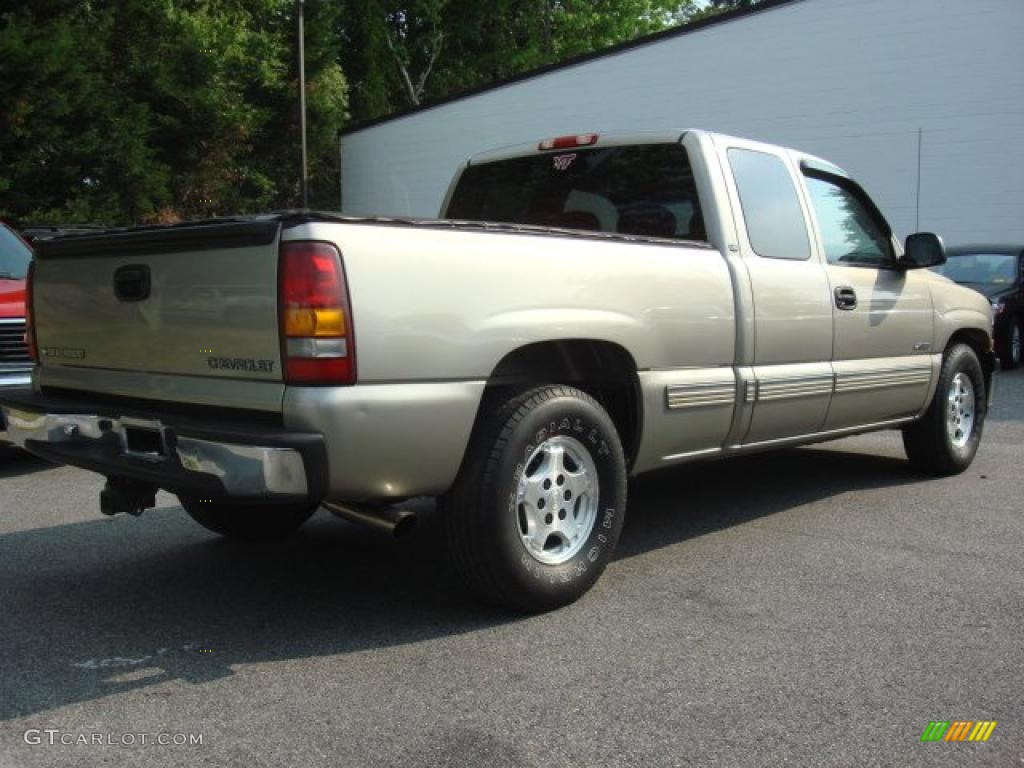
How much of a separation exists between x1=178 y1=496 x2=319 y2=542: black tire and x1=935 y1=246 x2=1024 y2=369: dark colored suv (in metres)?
11.0

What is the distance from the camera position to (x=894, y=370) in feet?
18.5

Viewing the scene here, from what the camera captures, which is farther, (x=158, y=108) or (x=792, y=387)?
(x=158, y=108)

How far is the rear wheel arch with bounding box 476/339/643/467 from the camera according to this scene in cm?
382

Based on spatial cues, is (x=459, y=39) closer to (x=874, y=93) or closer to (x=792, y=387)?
(x=874, y=93)

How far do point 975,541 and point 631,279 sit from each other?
2237 mm

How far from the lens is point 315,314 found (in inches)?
125

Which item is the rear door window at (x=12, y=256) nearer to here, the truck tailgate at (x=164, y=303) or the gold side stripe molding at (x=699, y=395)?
the truck tailgate at (x=164, y=303)

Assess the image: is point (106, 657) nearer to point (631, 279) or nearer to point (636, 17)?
point (631, 279)

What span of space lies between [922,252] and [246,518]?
12.8 ft

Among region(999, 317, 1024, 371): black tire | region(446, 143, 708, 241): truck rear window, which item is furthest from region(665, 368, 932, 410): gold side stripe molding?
region(999, 317, 1024, 371): black tire

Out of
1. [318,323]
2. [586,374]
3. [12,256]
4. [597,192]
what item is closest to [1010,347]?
[597,192]

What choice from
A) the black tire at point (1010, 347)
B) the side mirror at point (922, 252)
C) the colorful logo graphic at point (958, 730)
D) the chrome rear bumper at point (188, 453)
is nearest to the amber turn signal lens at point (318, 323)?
the chrome rear bumper at point (188, 453)

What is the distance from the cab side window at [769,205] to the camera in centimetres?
485

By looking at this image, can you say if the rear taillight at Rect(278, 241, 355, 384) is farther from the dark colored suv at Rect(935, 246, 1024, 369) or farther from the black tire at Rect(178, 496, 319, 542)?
the dark colored suv at Rect(935, 246, 1024, 369)
